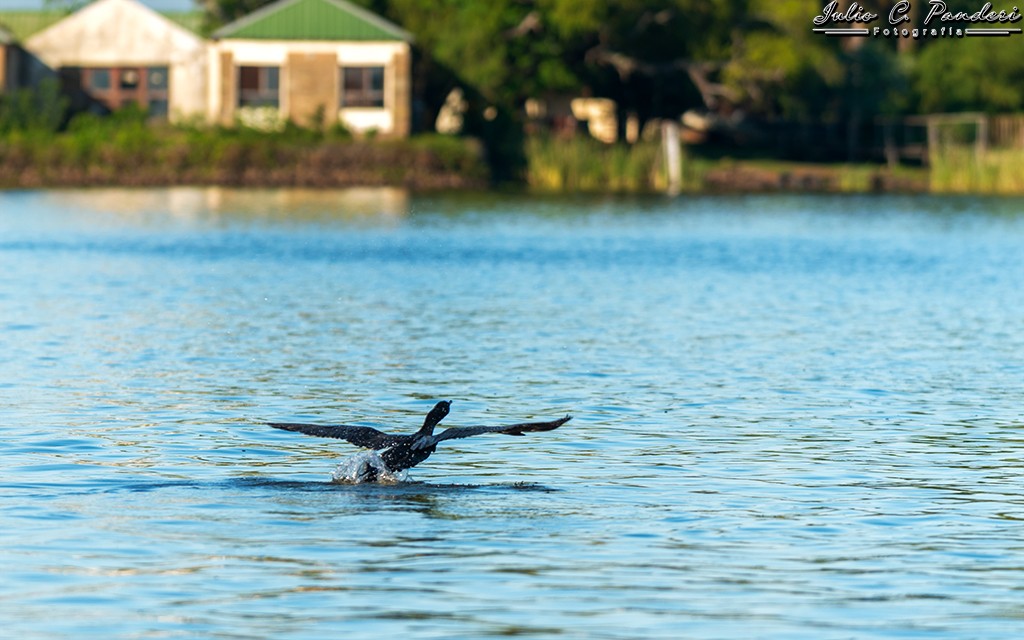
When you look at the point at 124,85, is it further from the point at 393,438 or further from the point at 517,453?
the point at 393,438

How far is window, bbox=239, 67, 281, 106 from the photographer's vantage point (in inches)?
3100

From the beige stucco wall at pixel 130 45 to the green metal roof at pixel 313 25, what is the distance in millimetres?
6204

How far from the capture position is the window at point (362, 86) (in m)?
78.5

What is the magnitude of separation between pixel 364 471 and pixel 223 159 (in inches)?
2424

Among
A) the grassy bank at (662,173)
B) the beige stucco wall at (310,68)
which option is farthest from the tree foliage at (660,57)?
the beige stucco wall at (310,68)

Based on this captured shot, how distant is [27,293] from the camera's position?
32.5m

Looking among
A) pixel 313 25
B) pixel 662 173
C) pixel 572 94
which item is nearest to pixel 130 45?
pixel 313 25

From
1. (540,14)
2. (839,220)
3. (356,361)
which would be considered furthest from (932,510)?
(540,14)

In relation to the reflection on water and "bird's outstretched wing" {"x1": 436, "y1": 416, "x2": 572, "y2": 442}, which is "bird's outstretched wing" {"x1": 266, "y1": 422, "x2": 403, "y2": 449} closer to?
"bird's outstretched wing" {"x1": 436, "y1": 416, "x2": 572, "y2": 442}

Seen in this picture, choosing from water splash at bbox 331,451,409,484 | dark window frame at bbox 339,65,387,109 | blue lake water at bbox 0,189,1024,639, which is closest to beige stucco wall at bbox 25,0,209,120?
dark window frame at bbox 339,65,387,109

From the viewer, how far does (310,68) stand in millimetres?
78375

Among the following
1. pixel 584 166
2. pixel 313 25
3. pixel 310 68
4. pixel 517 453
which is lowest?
pixel 517 453

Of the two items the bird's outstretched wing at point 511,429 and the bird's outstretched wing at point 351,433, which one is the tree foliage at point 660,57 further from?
the bird's outstretched wing at point 511,429

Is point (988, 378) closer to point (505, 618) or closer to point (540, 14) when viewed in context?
point (505, 618)
